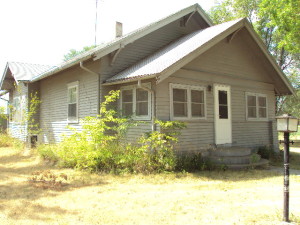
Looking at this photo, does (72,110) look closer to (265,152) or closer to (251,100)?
(251,100)

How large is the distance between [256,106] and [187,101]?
14.7 ft

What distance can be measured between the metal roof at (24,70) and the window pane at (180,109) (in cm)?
852

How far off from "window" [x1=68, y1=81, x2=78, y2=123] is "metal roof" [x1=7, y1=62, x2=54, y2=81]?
343 centimetres

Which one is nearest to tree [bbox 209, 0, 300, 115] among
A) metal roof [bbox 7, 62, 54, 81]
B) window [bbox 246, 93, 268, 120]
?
window [bbox 246, 93, 268, 120]

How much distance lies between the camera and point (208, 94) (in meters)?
10.3

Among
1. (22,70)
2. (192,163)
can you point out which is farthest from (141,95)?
(22,70)

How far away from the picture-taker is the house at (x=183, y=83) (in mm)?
9062

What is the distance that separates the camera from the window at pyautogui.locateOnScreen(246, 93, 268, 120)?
12072mm

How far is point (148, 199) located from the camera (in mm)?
5477

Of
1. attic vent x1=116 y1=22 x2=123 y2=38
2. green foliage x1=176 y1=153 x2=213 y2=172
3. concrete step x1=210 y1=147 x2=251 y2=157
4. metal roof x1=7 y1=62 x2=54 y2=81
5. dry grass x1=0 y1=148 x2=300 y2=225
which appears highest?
attic vent x1=116 y1=22 x2=123 y2=38

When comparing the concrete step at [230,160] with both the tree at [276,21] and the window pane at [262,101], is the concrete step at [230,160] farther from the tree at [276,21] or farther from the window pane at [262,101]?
the tree at [276,21]

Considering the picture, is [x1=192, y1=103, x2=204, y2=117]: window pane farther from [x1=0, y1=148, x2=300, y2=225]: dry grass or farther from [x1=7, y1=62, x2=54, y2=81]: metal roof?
[x1=7, y1=62, x2=54, y2=81]: metal roof

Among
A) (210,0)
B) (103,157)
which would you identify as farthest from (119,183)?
(210,0)

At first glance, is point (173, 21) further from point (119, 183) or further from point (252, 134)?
point (119, 183)
